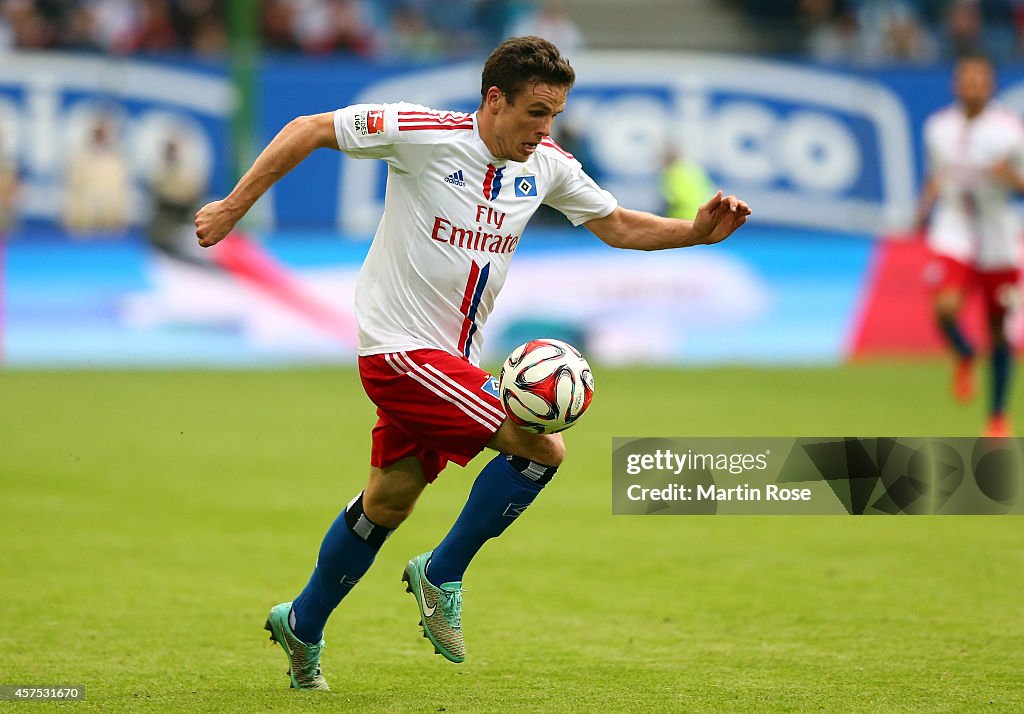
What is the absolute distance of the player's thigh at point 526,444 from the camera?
195 inches

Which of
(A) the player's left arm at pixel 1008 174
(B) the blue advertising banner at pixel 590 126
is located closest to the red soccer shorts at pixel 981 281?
(A) the player's left arm at pixel 1008 174

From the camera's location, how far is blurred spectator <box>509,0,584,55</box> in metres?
20.9

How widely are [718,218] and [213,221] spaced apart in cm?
175

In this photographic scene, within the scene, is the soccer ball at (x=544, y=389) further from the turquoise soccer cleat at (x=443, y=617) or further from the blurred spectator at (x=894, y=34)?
the blurred spectator at (x=894, y=34)

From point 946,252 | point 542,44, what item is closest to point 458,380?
point 542,44

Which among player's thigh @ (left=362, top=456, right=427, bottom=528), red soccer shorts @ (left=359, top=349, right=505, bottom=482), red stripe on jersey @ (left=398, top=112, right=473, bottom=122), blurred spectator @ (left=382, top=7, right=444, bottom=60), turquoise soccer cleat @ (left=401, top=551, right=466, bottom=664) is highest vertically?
red stripe on jersey @ (left=398, top=112, right=473, bottom=122)

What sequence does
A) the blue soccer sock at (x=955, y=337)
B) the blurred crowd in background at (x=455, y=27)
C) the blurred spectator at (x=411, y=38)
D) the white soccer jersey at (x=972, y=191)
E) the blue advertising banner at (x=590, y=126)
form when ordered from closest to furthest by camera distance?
the white soccer jersey at (x=972, y=191), the blue soccer sock at (x=955, y=337), the blue advertising banner at (x=590, y=126), the blurred spectator at (x=411, y=38), the blurred crowd in background at (x=455, y=27)

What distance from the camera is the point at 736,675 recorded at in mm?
5234

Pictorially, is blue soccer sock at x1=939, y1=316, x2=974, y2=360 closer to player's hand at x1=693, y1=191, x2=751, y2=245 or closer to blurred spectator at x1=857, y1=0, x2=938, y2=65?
player's hand at x1=693, y1=191, x2=751, y2=245

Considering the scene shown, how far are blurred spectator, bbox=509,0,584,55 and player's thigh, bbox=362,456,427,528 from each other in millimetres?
15995

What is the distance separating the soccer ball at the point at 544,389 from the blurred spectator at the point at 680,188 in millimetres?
14001

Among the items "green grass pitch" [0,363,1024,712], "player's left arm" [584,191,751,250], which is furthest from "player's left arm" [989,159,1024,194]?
"player's left arm" [584,191,751,250]

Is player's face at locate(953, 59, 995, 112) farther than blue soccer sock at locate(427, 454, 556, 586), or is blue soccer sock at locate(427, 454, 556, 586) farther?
player's face at locate(953, 59, 995, 112)

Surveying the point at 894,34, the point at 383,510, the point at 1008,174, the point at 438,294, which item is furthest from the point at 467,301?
the point at 894,34
